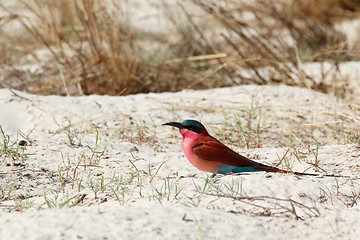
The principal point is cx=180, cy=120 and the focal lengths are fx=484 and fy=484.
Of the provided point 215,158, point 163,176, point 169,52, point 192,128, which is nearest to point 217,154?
point 215,158

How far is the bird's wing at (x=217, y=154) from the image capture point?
2143 millimetres

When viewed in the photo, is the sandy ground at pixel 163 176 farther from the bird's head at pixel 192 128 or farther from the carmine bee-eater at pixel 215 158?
the bird's head at pixel 192 128

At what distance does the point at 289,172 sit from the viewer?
2.18 meters

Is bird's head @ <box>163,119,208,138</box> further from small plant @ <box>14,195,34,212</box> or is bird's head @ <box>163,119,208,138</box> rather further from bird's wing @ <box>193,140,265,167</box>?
small plant @ <box>14,195,34,212</box>

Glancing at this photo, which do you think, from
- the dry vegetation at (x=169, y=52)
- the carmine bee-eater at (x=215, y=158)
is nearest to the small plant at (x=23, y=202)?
the carmine bee-eater at (x=215, y=158)

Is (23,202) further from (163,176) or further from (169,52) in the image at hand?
(169,52)

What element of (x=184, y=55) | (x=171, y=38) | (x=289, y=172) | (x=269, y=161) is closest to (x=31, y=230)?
(x=289, y=172)

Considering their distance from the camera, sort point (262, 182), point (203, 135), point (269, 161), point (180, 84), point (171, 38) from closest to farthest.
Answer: point (262, 182)
point (203, 135)
point (269, 161)
point (180, 84)
point (171, 38)

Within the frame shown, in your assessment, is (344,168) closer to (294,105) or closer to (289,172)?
(289,172)

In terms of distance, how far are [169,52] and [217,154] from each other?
11.0ft

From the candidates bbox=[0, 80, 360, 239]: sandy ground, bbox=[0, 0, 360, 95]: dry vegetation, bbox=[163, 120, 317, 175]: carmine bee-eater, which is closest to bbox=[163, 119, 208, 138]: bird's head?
bbox=[163, 120, 317, 175]: carmine bee-eater

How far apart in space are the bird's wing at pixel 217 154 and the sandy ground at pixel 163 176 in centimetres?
8

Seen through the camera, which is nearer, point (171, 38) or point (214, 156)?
point (214, 156)

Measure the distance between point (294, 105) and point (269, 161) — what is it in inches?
52.9
